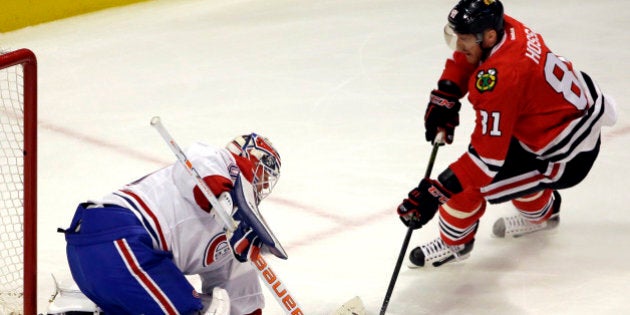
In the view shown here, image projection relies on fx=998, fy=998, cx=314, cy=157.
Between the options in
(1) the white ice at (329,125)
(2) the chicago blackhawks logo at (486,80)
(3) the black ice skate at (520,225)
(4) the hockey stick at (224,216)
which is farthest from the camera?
(3) the black ice skate at (520,225)

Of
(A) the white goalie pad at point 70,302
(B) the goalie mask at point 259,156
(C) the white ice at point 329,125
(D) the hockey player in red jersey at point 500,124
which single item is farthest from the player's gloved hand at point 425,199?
(A) the white goalie pad at point 70,302

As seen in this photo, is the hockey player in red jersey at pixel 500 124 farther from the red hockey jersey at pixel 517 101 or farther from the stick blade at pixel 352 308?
the stick blade at pixel 352 308

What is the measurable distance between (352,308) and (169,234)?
710 mm

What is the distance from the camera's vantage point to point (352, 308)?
302cm

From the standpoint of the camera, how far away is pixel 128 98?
5.25 meters

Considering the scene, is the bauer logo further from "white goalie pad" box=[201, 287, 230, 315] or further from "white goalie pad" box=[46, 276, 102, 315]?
"white goalie pad" box=[46, 276, 102, 315]

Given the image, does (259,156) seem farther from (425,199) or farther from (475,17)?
(475,17)

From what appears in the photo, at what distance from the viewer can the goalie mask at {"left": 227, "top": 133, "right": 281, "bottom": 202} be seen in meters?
2.69

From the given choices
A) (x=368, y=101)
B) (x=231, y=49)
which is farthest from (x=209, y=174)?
(x=231, y=49)

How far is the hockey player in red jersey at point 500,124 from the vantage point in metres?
2.94

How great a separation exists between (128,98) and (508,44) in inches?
108

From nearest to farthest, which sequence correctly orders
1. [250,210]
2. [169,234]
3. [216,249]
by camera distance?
[250,210] → [169,234] → [216,249]

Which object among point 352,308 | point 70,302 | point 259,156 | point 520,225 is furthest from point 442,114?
point 70,302

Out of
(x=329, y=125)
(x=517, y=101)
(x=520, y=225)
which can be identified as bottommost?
(x=520, y=225)
